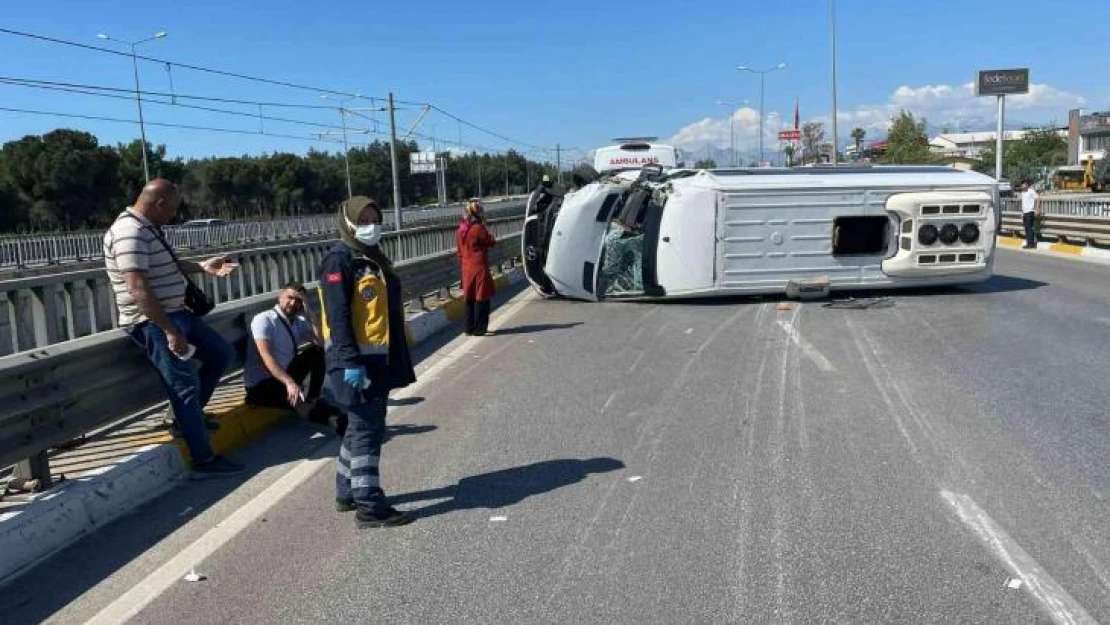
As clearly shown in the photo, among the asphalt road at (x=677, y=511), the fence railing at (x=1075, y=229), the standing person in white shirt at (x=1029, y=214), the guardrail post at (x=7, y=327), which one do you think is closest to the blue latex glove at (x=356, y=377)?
the asphalt road at (x=677, y=511)

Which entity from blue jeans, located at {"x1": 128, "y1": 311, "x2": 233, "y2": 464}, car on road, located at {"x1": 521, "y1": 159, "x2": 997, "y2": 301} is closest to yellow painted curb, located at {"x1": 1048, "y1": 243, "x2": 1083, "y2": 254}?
car on road, located at {"x1": 521, "y1": 159, "x2": 997, "y2": 301}

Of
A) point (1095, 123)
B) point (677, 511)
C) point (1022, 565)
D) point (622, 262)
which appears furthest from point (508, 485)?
point (1095, 123)

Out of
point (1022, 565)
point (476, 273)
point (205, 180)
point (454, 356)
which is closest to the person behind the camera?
point (1022, 565)

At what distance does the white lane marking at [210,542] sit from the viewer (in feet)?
12.5

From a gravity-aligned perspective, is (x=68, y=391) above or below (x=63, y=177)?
below

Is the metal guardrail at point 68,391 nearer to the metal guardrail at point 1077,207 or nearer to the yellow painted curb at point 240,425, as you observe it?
the yellow painted curb at point 240,425

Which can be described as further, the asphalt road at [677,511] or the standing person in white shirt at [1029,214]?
the standing person in white shirt at [1029,214]

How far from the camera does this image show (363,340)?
4.61 meters

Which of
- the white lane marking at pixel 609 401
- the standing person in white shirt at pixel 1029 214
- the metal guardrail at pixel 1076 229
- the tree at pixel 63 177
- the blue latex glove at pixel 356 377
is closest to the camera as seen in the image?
the blue latex glove at pixel 356 377

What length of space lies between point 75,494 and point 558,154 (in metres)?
98.0

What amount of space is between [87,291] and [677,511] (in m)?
7.72

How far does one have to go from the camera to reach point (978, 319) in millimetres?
11461

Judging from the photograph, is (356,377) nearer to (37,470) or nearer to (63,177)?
(37,470)

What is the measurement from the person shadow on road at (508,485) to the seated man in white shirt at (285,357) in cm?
169
